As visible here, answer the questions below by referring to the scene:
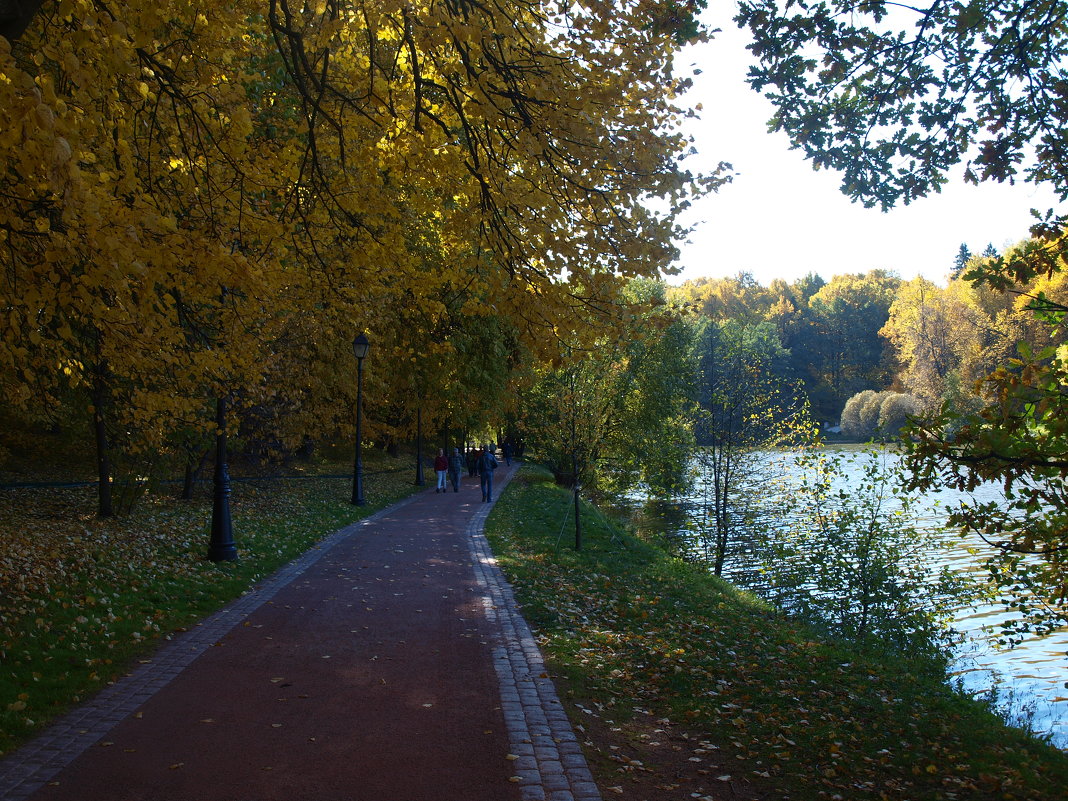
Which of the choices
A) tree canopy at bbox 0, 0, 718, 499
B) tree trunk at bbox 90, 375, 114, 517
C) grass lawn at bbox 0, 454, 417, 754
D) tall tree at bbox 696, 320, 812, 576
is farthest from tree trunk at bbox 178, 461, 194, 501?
tall tree at bbox 696, 320, 812, 576

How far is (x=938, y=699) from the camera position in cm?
664

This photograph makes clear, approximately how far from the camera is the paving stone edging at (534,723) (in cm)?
445

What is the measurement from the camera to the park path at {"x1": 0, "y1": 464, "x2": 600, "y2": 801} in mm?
4406

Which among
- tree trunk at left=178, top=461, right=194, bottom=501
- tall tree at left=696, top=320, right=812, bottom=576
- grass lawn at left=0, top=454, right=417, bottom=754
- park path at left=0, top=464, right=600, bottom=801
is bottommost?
park path at left=0, top=464, right=600, bottom=801

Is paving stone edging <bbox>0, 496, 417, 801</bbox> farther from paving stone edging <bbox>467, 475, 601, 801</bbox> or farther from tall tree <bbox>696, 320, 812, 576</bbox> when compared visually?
tall tree <bbox>696, 320, 812, 576</bbox>

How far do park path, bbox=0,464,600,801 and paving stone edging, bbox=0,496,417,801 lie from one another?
0.02 m

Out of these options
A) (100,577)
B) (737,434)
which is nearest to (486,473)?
(737,434)

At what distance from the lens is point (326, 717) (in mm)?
5469

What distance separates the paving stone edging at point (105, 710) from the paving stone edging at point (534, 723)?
261 centimetres

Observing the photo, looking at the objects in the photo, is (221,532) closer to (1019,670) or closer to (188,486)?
(188,486)

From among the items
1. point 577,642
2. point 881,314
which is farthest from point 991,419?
point 881,314

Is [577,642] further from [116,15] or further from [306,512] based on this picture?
[306,512]

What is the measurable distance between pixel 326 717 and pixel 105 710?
154 centimetres

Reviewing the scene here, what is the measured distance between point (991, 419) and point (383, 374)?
848 inches
